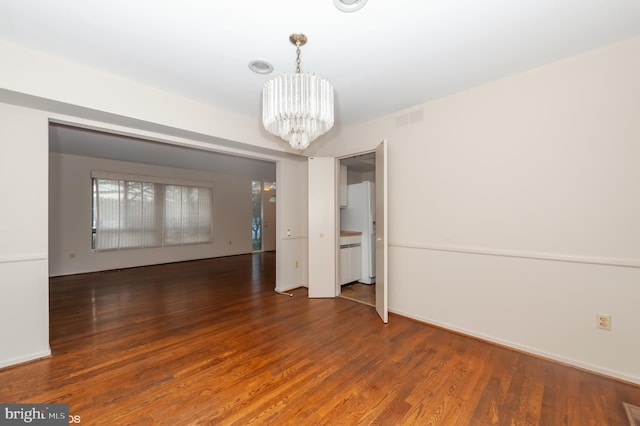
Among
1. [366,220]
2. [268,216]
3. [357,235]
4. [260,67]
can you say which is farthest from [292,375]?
[268,216]

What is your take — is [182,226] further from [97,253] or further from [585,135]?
[585,135]

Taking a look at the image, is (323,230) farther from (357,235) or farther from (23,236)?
(23,236)

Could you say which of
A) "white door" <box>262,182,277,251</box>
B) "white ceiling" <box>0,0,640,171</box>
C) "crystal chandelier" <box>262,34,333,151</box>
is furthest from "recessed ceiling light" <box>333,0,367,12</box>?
"white door" <box>262,182,277,251</box>

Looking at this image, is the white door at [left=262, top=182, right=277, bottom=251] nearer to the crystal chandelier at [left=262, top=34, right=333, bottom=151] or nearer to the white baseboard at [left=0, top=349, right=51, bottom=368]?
the white baseboard at [left=0, top=349, right=51, bottom=368]

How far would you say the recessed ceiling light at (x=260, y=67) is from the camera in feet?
7.29

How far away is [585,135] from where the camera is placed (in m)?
2.12

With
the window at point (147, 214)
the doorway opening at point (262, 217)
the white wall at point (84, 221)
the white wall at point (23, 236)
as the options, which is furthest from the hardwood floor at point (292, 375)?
the doorway opening at point (262, 217)

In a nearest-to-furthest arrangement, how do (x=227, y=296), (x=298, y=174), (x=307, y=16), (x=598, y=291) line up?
(x=307, y=16)
(x=598, y=291)
(x=227, y=296)
(x=298, y=174)

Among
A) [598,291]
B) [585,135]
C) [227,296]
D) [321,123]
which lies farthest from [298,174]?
[598,291]

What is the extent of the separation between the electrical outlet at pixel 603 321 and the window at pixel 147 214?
7.85 metres

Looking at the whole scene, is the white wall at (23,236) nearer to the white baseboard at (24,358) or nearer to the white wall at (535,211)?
the white baseboard at (24,358)

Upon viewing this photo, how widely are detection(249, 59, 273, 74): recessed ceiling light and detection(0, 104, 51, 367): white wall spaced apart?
1923 millimetres

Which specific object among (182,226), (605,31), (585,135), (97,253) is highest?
(605,31)

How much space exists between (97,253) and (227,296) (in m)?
3.98
